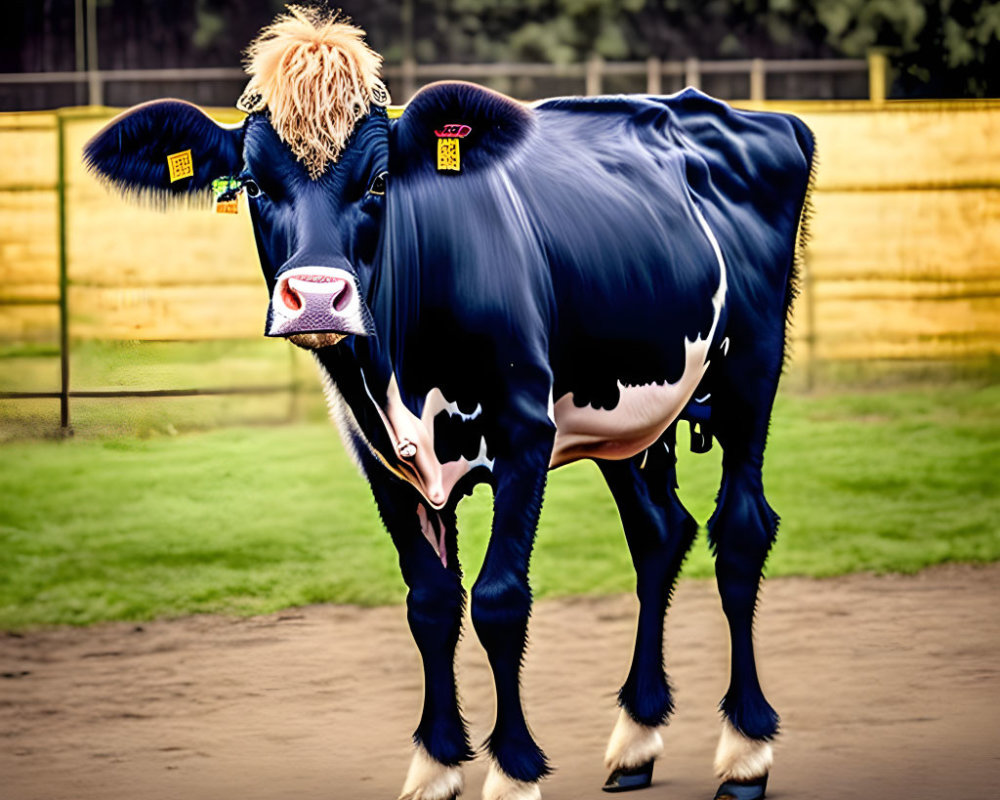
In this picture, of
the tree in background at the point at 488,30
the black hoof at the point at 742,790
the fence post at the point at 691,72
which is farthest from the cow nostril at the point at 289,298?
the tree in background at the point at 488,30

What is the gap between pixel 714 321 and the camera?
575 cm

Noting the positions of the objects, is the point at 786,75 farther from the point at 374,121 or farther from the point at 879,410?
the point at 374,121

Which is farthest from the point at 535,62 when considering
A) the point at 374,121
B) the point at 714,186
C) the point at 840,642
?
the point at 374,121

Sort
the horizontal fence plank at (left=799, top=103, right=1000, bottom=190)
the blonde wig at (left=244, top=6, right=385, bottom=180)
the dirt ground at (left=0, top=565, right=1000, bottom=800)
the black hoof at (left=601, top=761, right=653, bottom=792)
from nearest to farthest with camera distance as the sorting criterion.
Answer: the blonde wig at (left=244, top=6, right=385, bottom=180) → the black hoof at (left=601, top=761, right=653, bottom=792) → the dirt ground at (left=0, top=565, right=1000, bottom=800) → the horizontal fence plank at (left=799, top=103, right=1000, bottom=190)

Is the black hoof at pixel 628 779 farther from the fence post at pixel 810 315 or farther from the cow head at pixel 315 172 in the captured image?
the fence post at pixel 810 315

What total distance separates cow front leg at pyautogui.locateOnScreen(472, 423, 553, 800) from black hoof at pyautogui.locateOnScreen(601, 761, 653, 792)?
715 millimetres

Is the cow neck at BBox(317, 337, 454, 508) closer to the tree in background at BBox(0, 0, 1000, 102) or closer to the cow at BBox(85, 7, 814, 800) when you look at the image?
the cow at BBox(85, 7, 814, 800)

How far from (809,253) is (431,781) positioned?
417 inches

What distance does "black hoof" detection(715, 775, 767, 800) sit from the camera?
18.1 ft

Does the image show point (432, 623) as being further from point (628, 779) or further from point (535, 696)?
point (535, 696)

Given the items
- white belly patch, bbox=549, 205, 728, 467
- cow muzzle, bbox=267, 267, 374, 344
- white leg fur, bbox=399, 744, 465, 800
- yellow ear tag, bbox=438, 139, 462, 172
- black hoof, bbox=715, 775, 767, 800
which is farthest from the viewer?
black hoof, bbox=715, 775, 767, 800

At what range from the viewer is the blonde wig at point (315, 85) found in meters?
4.73

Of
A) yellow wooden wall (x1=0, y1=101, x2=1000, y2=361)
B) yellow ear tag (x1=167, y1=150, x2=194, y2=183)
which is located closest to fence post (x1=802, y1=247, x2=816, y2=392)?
yellow wooden wall (x1=0, y1=101, x2=1000, y2=361)

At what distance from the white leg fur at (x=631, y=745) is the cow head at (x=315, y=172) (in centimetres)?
189
